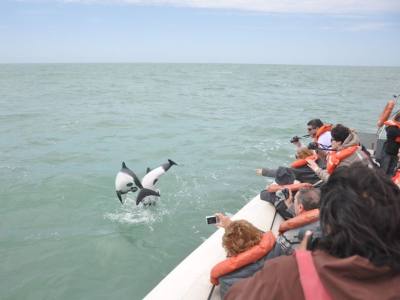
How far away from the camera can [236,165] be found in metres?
13.7

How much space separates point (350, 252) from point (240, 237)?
182 cm

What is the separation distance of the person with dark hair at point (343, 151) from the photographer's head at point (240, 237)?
8.15ft

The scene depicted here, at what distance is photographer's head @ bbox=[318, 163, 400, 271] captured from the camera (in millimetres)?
1355

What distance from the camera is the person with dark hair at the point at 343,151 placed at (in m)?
5.18

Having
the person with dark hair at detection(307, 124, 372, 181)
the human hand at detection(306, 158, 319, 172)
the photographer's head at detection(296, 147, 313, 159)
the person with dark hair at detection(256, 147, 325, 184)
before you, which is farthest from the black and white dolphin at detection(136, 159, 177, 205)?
the person with dark hair at detection(307, 124, 372, 181)

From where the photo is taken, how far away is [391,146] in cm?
626

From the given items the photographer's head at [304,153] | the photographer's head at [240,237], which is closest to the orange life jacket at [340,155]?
the photographer's head at [304,153]

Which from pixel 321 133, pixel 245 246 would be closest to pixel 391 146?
pixel 321 133

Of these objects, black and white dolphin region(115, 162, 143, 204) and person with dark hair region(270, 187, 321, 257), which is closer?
person with dark hair region(270, 187, 321, 257)

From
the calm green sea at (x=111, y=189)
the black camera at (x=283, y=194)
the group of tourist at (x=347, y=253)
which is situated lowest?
the calm green sea at (x=111, y=189)

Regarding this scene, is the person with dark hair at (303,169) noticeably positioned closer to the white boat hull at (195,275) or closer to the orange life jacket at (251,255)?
the white boat hull at (195,275)

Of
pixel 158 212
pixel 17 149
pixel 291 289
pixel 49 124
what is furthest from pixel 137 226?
pixel 49 124

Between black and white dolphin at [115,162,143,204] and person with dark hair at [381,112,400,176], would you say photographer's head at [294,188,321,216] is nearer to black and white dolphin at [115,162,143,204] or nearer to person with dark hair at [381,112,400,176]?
Result: person with dark hair at [381,112,400,176]

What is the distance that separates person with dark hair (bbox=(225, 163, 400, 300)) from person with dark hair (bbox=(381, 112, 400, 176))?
5.28 meters
